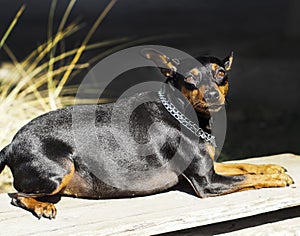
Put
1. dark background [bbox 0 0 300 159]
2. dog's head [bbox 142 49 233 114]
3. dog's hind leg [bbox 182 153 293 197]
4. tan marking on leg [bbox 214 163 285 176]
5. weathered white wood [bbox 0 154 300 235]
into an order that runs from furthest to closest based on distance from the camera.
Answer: dark background [bbox 0 0 300 159] → tan marking on leg [bbox 214 163 285 176] → dog's hind leg [bbox 182 153 293 197] → dog's head [bbox 142 49 233 114] → weathered white wood [bbox 0 154 300 235]

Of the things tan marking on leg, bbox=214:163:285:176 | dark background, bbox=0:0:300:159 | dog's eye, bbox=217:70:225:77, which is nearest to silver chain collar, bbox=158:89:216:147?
dog's eye, bbox=217:70:225:77

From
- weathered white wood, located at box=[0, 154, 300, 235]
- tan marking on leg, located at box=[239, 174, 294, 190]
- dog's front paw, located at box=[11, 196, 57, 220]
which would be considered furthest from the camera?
tan marking on leg, located at box=[239, 174, 294, 190]

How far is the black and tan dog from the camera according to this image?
3.13 meters

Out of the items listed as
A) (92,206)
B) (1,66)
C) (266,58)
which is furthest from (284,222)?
(266,58)

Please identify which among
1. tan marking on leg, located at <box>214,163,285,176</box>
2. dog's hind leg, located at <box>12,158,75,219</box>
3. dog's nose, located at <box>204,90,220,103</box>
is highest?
dog's nose, located at <box>204,90,220,103</box>

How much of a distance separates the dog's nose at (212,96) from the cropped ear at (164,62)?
282 millimetres

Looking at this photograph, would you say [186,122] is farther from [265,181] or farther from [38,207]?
[38,207]

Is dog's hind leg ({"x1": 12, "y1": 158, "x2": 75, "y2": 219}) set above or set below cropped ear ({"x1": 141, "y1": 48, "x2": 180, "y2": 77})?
below

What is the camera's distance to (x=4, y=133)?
4598 mm

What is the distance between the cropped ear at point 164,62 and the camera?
329 centimetres

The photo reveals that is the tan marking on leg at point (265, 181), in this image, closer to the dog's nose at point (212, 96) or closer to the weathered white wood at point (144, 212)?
the weathered white wood at point (144, 212)

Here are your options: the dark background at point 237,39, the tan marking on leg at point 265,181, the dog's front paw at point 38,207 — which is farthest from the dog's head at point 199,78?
the dark background at point 237,39

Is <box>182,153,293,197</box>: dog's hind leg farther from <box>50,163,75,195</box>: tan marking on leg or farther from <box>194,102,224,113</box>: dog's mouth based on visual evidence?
<box>50,163,75,195</box>: tan marking on leg

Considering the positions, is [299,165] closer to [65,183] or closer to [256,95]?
[65,183]
